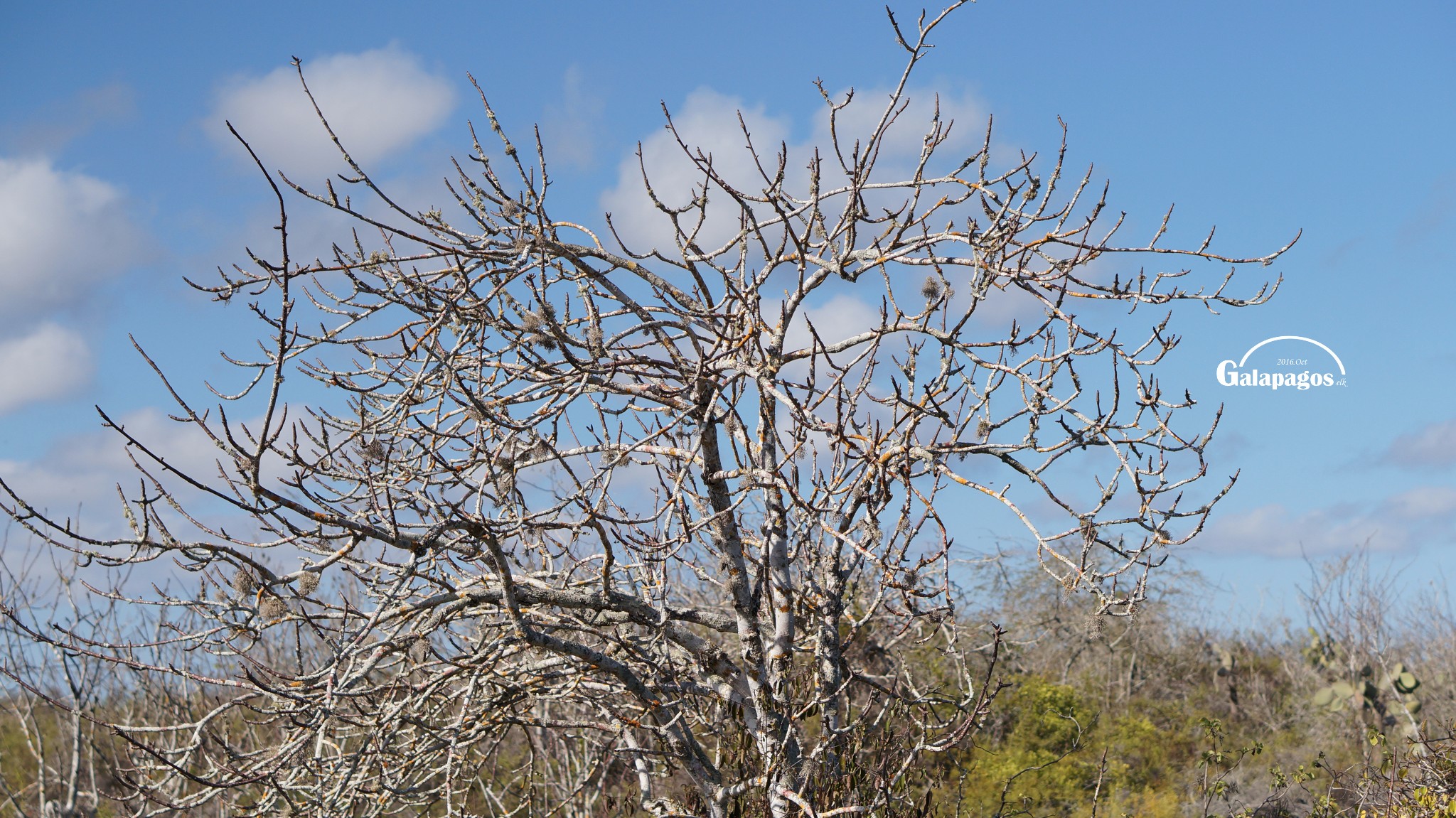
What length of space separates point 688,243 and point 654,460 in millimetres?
980

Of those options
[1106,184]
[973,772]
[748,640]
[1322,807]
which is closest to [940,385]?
[1106,184]

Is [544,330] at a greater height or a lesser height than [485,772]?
greater

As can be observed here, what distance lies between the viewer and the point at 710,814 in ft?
17.6

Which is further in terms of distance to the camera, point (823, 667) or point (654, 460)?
point (823, 667)

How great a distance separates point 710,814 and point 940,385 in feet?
7.50

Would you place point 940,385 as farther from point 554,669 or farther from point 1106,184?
point 554,669

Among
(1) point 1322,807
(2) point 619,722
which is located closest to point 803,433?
(2) point 619,722

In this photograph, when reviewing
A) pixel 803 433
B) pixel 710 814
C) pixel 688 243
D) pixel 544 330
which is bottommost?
pixel 710 814

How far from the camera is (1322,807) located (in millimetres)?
8844

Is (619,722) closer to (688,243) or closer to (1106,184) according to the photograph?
(688,243)

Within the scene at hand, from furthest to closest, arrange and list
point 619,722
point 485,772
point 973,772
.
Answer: point 485,772 < point 973,772 < point 619,722

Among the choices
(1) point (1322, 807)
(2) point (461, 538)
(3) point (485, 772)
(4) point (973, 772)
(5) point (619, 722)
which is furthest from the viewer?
(3) point (485, 772)

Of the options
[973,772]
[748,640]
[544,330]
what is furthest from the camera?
[973,772]

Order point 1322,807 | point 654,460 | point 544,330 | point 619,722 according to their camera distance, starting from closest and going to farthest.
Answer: point 544,330 < point 654,460 < point 619,722 < point 1322,807
